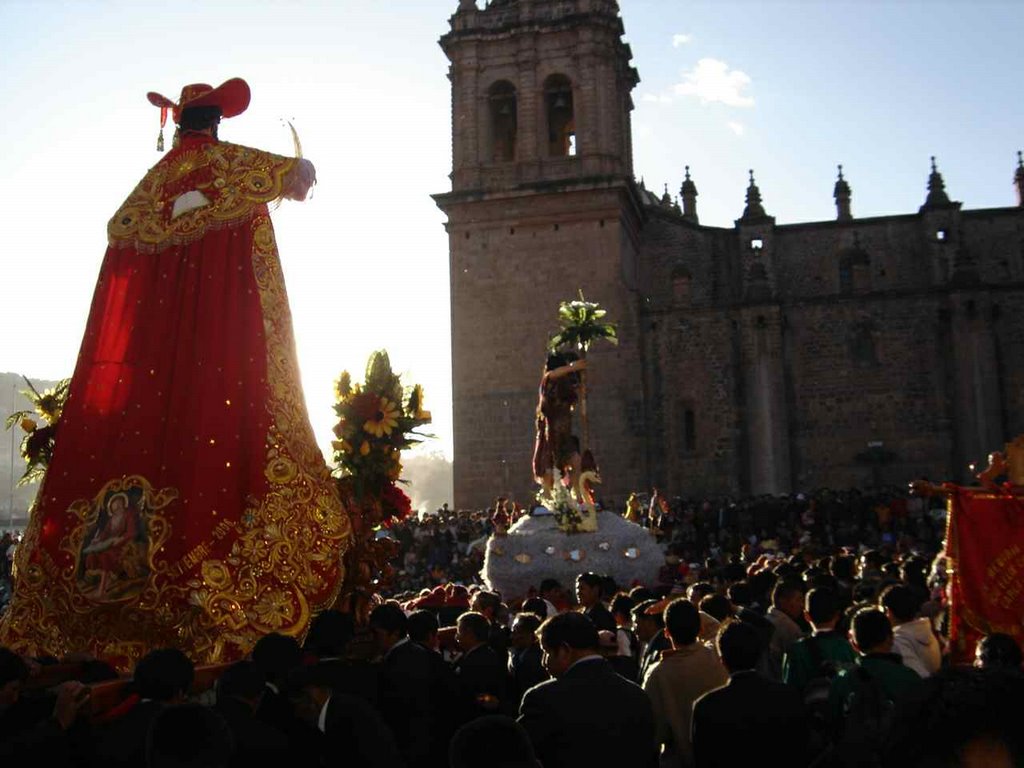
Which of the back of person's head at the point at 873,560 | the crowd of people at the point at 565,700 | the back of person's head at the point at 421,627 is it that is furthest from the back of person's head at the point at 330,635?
the back of person's head at the point at 873,560

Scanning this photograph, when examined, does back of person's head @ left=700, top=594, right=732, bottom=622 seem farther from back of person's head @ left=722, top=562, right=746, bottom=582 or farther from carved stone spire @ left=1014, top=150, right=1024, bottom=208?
carved stone spire @ left=1014, top=150, right=1024, bottom=208

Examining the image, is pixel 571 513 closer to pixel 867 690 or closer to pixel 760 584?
pixel 760 584

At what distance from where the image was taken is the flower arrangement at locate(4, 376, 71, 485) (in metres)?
7.86

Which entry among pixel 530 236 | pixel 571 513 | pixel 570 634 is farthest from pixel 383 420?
pixel 530 236

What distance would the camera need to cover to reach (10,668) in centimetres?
426

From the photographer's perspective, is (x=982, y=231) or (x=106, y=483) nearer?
(x=106, y=483)

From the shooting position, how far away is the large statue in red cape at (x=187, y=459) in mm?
6438

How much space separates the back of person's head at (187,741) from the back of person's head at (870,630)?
2877 mm

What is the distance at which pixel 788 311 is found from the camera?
3334 centimetres

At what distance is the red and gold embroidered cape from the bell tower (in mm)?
24060

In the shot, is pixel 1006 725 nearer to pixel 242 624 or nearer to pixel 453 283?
pixel 242 624

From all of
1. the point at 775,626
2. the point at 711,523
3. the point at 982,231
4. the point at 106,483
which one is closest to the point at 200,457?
the point at 106,483

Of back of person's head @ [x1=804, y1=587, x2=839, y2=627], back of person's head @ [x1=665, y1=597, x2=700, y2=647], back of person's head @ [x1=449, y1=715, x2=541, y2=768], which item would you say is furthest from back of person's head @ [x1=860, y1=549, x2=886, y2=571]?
back of person's head @ [x1=449, y1=715, x2=541, y2=768]

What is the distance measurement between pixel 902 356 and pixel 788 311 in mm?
3610
